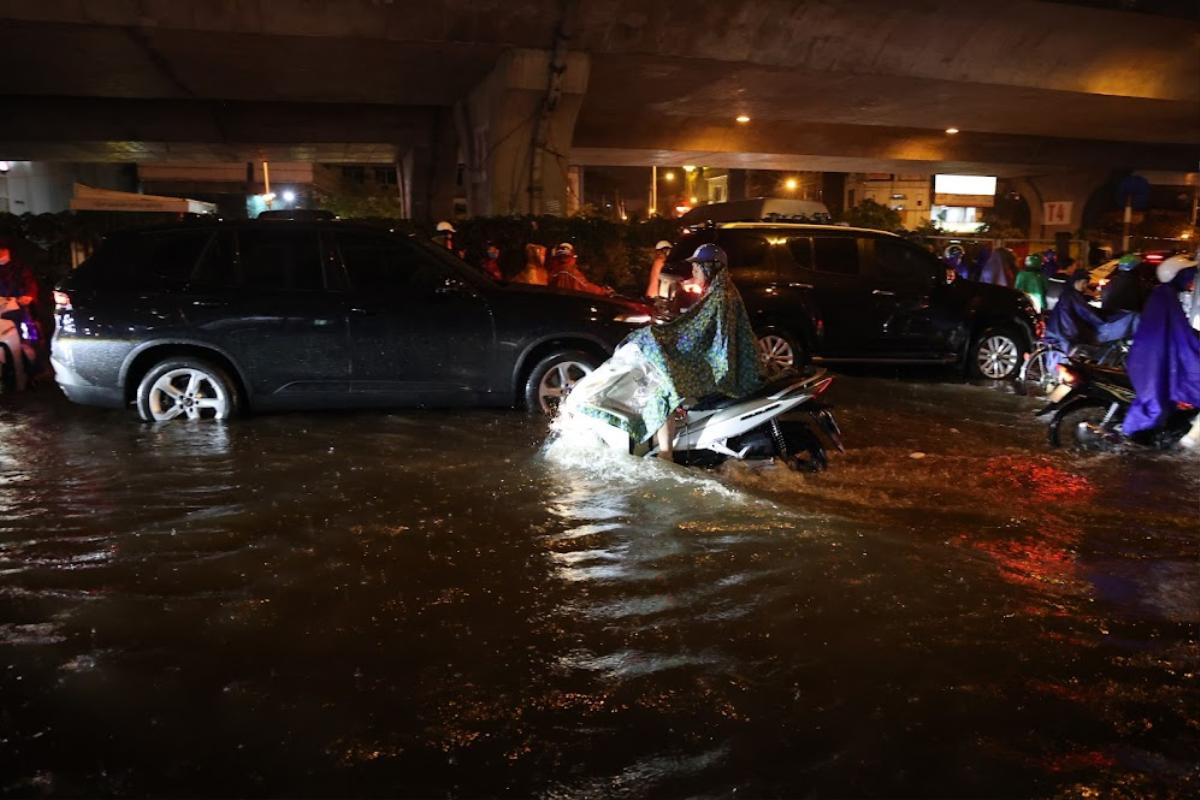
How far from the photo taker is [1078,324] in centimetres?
956

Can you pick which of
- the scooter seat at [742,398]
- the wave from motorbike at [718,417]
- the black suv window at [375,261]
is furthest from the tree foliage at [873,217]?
the scooter seat at [742,398]

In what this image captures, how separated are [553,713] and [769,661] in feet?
3.27

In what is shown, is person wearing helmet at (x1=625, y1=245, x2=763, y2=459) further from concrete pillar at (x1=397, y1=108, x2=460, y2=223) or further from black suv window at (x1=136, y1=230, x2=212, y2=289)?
concrete pillar at (x1=397, y1=108, x2=460, y2=223)

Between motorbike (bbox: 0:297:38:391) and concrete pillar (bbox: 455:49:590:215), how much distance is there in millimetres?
11291

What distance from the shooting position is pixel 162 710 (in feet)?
11.3

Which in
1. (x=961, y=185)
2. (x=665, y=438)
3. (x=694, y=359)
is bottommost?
(x=665, y=438)

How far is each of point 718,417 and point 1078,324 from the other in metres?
5.43

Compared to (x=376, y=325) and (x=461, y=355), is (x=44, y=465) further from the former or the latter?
(x=461, y=355)

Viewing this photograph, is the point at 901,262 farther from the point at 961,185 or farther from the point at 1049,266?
the point at 961,185

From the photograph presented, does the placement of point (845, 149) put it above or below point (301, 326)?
above

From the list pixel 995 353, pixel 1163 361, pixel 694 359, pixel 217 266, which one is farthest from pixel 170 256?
pixel 995 353

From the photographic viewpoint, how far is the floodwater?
3.13m

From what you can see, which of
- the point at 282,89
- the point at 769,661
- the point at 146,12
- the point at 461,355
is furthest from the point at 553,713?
the point at 282,89

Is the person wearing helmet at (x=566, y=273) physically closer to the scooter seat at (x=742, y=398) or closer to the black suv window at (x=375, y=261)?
A: the black suv window at (x=375, y=261)
